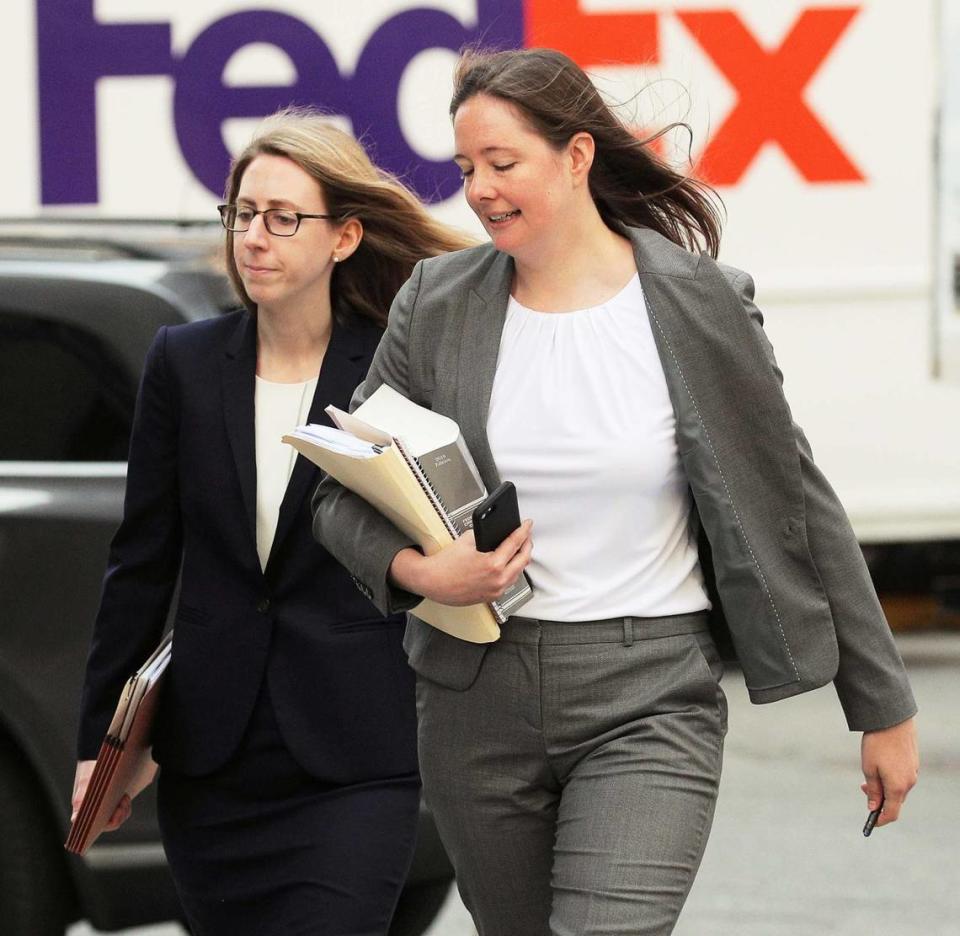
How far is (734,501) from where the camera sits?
2.70 meters

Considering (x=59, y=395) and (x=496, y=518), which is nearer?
(x=496, y=518)

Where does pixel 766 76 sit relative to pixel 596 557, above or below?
above

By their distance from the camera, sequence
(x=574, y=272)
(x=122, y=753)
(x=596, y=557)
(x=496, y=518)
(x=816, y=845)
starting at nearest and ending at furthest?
(x=496, y=518)
(x=596, y=557)
(x=574, y=272)
(x=122, y=753)
(x=816, y=845)

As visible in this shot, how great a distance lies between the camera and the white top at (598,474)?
269 centimetres

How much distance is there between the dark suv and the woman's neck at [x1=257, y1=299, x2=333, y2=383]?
0.80 metres

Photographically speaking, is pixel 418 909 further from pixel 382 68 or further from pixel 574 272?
pixel 382 68

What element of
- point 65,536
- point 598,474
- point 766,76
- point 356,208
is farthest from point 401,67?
point 598,474

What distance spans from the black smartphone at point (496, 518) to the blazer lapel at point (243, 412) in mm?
712

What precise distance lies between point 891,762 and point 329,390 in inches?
44.3

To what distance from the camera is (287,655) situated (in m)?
3.23

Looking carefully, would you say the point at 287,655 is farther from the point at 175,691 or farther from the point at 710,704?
the point at 710,704

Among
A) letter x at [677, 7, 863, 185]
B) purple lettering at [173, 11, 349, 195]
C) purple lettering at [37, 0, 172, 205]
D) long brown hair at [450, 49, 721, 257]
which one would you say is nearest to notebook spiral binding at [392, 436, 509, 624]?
long brown hair at [450, 49, 721, 257]

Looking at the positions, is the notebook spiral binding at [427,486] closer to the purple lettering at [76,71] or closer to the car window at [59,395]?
the car window at [59,395]

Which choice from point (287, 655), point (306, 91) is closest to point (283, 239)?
point (287, 655)
